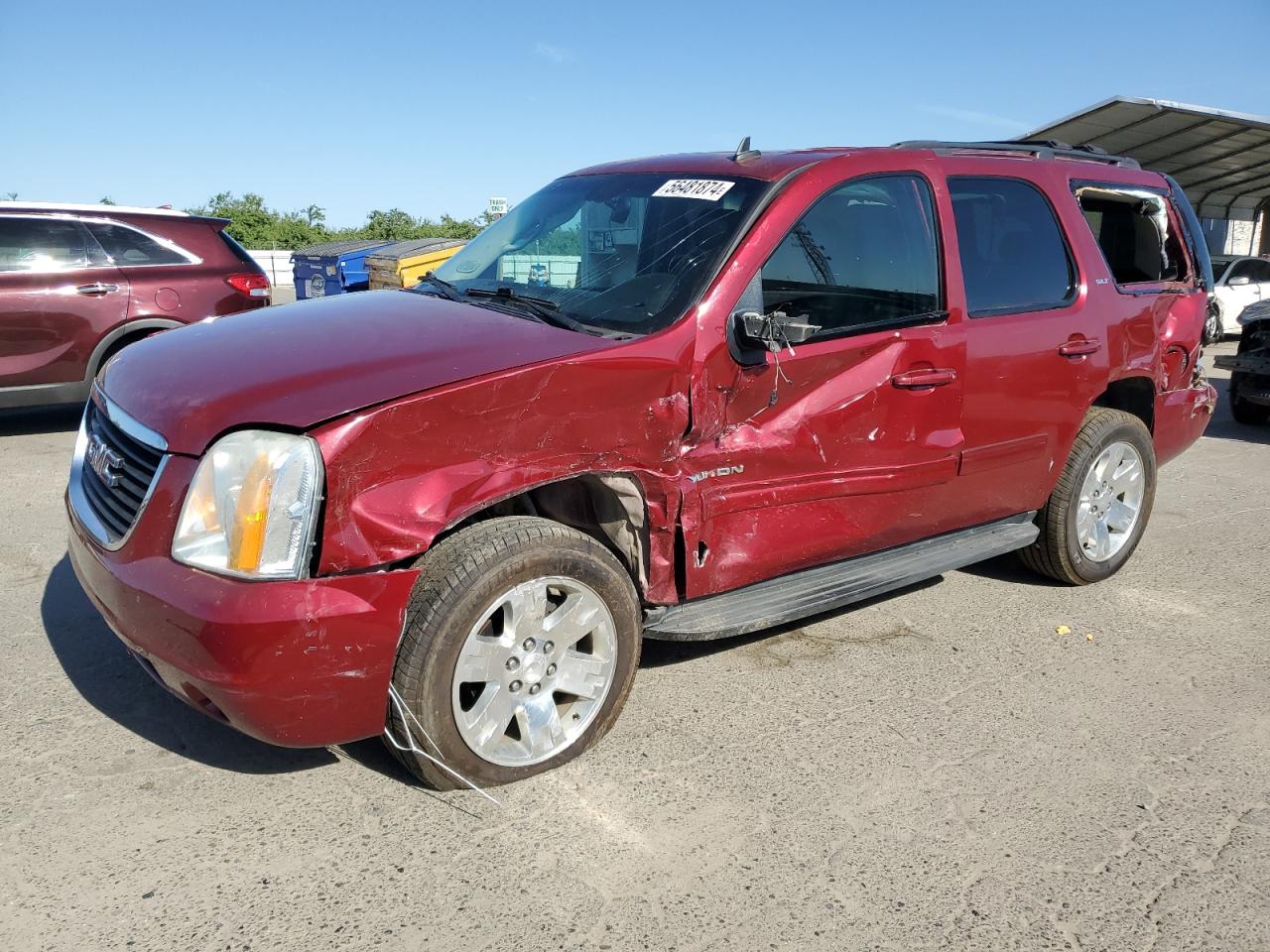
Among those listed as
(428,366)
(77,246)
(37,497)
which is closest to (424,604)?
(428,366)

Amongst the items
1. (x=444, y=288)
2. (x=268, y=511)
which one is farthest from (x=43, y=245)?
(x=268, y=511)

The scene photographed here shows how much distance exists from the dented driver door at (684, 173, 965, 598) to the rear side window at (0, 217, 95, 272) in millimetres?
6067

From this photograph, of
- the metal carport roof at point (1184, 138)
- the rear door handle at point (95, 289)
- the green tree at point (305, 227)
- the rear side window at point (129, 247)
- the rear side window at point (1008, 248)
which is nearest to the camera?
the rear side window at point (1008, 248)

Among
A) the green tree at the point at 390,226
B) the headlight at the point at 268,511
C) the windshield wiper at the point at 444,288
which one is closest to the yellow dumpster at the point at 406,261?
the windshield wiper at the point at 444,288

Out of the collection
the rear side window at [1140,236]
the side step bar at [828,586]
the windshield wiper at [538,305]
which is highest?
the rear side window at [1140,236]

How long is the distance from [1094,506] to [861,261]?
6.52 feet

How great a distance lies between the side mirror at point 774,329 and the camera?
10.5 feet

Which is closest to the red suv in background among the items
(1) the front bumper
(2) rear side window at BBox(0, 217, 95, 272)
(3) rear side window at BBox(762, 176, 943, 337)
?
(2) rear side window at BBox(0, 217, 95, 272)

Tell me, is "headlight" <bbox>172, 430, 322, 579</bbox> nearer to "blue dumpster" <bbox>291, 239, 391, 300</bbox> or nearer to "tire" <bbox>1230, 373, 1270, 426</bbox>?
"tire" <bbox>1230, 373, 1270, 426</bbox>

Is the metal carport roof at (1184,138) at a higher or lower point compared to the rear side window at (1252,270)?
higher

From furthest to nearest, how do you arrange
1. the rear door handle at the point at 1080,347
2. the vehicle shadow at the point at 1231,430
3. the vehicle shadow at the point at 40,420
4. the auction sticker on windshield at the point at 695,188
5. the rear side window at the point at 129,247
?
the vehicle shadow at the point at 1231,430
the vehicle shadow at the point at 40,420
the rear side window at the point at 129,247
the rear door handle at the point at 1080,347
the auction sticker on windshield at the point at 695,188

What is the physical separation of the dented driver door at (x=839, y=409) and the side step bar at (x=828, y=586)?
65 millimetres

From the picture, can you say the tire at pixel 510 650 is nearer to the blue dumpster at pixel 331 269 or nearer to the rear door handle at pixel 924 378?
the rear door handle at pixel 924 378

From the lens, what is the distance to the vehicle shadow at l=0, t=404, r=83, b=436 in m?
8.07
